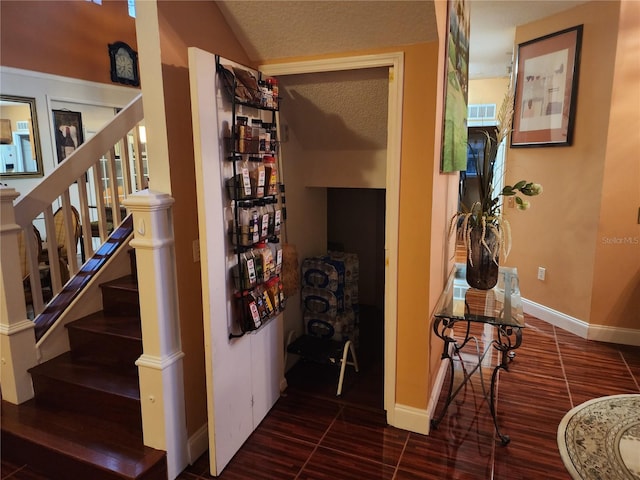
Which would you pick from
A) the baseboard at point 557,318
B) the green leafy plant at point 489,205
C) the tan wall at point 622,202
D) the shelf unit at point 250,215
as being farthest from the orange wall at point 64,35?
the baseboard at point 557,318

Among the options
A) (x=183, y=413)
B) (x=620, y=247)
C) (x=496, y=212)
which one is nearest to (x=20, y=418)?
(x=183, y=413)

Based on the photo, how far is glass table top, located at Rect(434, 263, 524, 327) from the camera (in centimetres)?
227

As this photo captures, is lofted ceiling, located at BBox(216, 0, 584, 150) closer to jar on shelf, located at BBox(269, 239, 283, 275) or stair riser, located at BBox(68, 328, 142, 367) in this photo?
jar on shelf, located at BBox(269, 239, 283, 275)

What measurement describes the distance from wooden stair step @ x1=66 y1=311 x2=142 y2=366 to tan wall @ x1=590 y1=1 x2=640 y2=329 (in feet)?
11.9

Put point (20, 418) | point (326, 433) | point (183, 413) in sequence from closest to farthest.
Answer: point (183, 413) → point (20, 418) → point (326, 433)

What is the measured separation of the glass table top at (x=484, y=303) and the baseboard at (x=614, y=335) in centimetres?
131

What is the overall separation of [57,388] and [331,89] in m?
2.32

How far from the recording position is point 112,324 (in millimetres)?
2613

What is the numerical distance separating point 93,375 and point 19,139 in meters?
3.18

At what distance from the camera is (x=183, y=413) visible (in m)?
2.10

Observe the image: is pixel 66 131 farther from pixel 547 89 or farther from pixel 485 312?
pixel 547 89

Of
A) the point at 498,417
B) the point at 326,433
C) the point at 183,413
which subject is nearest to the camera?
the point at 183,413

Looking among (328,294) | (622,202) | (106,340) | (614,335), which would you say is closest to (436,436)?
(328,294)

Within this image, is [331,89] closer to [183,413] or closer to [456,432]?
[183,413]
